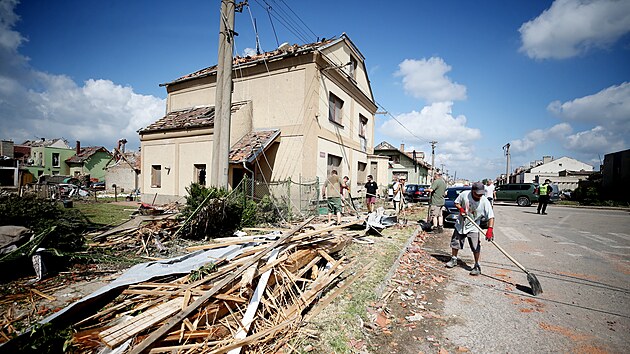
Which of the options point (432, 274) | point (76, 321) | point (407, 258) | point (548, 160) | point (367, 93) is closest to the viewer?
point (76, 321)

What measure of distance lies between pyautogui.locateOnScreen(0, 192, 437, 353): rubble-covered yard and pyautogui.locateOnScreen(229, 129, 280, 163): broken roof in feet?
20.2

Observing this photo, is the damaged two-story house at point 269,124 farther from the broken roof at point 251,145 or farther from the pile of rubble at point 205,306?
the pile of rubble at point 205,306

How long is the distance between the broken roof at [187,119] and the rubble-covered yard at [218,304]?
28.6ft

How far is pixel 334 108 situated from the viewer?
1396 cm

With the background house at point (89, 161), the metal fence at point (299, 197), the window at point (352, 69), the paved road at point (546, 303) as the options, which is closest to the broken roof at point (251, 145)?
the metal fence at point (299, 197)

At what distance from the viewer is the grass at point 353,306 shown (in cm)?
300

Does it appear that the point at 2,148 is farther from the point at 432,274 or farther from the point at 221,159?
the point at 432,274

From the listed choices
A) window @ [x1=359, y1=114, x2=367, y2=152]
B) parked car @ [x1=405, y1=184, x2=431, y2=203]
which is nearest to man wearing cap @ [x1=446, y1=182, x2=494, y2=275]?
window @ [x1=359, y1=114, x2=367, y2=152]

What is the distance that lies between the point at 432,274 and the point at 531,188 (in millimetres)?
21807

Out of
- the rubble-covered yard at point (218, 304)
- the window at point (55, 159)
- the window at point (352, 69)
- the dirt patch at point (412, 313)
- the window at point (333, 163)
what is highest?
the window at point (352, 69)

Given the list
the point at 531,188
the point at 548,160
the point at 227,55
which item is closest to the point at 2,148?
the point at 227,55

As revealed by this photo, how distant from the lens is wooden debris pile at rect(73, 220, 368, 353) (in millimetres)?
2480

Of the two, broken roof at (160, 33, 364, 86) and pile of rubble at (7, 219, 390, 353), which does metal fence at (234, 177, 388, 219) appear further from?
pile of rubble at (7, 219, 390, 353)

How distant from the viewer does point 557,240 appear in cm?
816
